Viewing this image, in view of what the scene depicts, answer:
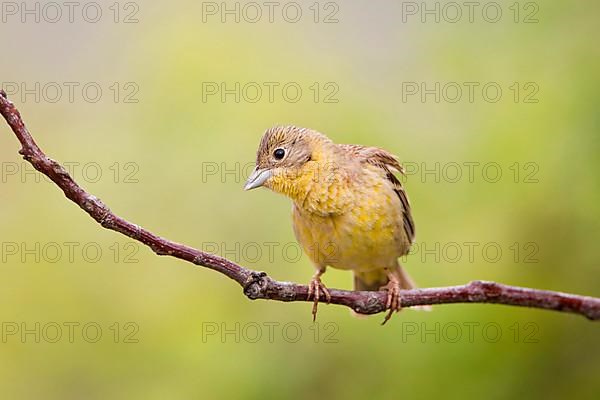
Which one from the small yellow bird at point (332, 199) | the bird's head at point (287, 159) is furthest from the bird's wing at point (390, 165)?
the bird's head at point (287, 159)

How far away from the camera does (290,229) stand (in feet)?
14.7

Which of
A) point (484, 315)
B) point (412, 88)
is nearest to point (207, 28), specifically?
point (412, 88)

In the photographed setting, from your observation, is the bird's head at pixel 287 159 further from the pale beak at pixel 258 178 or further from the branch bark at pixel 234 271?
the branch bark at pixel 234 271

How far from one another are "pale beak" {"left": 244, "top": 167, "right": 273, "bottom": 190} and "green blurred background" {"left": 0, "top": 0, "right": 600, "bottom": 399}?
2.42 ft

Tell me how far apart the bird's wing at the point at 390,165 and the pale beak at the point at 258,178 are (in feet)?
1.76

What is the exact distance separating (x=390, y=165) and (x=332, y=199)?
54 cm

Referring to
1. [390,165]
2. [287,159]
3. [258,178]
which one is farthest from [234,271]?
[390,165]

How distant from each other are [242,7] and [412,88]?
1.29 meters

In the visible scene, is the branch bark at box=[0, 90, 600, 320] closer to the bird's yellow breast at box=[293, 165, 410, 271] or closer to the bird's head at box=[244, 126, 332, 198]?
the bird's yellow breast at box=[293, 165, 410, 271]

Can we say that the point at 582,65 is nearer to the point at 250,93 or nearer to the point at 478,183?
the point at 478,183

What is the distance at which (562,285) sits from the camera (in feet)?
13.6

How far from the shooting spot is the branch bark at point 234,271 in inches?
86.0

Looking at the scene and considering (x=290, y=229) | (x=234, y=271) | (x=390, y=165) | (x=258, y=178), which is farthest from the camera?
(x=290, y=229)

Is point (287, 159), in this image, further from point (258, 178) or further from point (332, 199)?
point (332, 199)
